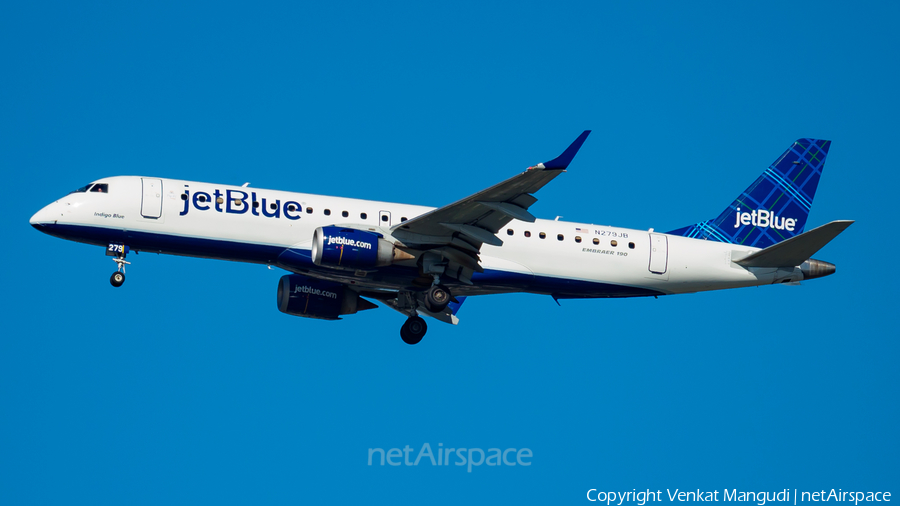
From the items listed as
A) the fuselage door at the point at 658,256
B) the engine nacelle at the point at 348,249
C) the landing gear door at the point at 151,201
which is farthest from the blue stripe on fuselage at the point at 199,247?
the fuselage door at the point at 658,256

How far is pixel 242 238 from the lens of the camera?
1210 inches

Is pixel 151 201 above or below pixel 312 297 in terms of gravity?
above

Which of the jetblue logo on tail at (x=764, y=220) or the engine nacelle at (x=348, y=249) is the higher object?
the jetblue logo on tail at (x=764, y=220)

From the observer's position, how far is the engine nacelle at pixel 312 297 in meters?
35.5

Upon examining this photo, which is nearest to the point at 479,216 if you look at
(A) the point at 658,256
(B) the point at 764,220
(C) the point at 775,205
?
(A) the point at 658,256

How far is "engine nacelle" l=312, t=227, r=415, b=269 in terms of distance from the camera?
29531 mm

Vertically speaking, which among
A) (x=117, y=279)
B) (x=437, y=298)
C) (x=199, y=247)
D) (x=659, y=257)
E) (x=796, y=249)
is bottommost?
(x=117, y=279)

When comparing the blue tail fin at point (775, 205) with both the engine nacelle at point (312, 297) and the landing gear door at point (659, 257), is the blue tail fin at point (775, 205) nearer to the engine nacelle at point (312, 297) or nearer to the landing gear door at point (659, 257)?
the landing gear door at point (659, 257)

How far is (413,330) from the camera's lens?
34969mm

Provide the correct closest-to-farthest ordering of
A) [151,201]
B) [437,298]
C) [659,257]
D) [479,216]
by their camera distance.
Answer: [479,216] → [151,201] → [437,298] → [659,257]

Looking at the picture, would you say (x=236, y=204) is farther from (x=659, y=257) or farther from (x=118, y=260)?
(x=659, y=257)

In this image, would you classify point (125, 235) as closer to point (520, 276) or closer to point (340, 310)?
point (340, 310)

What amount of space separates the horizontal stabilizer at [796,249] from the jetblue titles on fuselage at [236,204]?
15684 mm

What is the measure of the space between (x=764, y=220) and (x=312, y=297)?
17.0 meters
